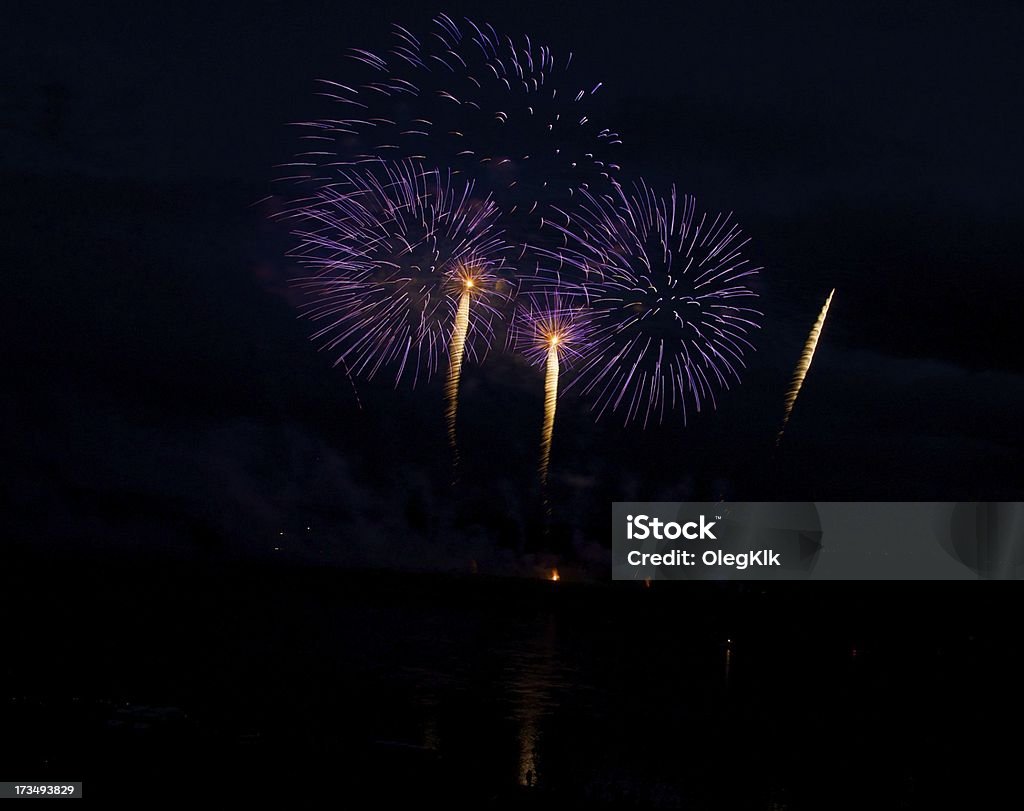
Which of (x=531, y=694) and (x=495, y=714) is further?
(x=531, y=694)

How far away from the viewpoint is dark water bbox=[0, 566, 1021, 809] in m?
22.6

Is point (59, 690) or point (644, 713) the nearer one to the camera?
point (59, 690)

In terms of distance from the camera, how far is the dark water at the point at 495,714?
2261 centimetres

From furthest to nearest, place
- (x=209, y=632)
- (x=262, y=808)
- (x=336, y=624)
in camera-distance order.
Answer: (x=336, y=624)
(x=209, y=632)
(x=262, y=808)

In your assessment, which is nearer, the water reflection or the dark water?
the dark water

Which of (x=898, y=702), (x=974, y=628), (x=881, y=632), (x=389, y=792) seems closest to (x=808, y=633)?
(x=881, y=632)

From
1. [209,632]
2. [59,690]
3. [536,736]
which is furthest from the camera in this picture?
[209,632]

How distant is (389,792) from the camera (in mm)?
20516

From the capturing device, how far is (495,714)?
6250 cm

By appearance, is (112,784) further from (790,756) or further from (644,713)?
(644,713)

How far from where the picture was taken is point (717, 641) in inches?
7087

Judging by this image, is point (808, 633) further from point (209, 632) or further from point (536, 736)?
point (536, 736)

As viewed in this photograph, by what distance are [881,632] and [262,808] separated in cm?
19487

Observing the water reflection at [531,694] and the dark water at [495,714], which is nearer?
the dark water at [495,714]
